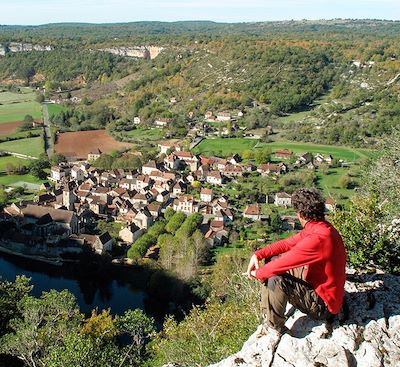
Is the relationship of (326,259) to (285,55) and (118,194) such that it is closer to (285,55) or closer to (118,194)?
(118,194)

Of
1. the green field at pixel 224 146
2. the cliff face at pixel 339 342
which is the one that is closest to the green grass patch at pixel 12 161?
the green field at pixel 224 146

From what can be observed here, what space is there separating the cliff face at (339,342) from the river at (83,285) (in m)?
19.8

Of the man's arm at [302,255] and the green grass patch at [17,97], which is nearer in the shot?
the man's arm at [302,255]

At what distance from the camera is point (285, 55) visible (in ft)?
281

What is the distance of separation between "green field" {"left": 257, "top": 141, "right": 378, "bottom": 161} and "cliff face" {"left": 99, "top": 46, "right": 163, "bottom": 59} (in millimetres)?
62949

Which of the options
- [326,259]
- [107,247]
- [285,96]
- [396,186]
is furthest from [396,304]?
[285,96]

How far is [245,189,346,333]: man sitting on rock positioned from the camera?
15.7 ft

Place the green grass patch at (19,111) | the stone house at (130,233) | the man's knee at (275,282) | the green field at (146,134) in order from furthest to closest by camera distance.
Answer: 1. the green grass patch at (19,111)
2. the green field at (146,134)
3. the stone house at (130,233)
4. the man's knee at (275,282)

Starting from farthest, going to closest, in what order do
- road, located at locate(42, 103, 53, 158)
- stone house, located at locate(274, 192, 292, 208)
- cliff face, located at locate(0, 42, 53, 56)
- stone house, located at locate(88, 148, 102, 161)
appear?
cliff face, located at locate(0, 42, 53, 56)
road, located at locate(42, 103, 53, 158)
stone house, located at locate(88, 148, 102, 161)
stone house, located at locate(274, 192, 292, 208)

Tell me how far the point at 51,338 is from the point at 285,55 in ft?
257

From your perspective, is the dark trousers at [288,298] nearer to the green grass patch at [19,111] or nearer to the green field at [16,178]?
the green field at [16,178]

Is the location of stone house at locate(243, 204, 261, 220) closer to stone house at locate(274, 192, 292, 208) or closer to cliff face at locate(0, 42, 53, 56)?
stone house at locate(274, 192, 292, 208)

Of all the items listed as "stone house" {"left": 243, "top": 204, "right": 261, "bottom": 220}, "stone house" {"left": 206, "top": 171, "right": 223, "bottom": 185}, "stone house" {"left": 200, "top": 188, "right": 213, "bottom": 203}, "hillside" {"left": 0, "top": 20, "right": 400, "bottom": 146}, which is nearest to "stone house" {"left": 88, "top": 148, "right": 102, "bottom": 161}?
"hillside" {"left": 0, "top": 20, "right": 400, "bottom": 146}

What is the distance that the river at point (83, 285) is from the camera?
81.5 ft
